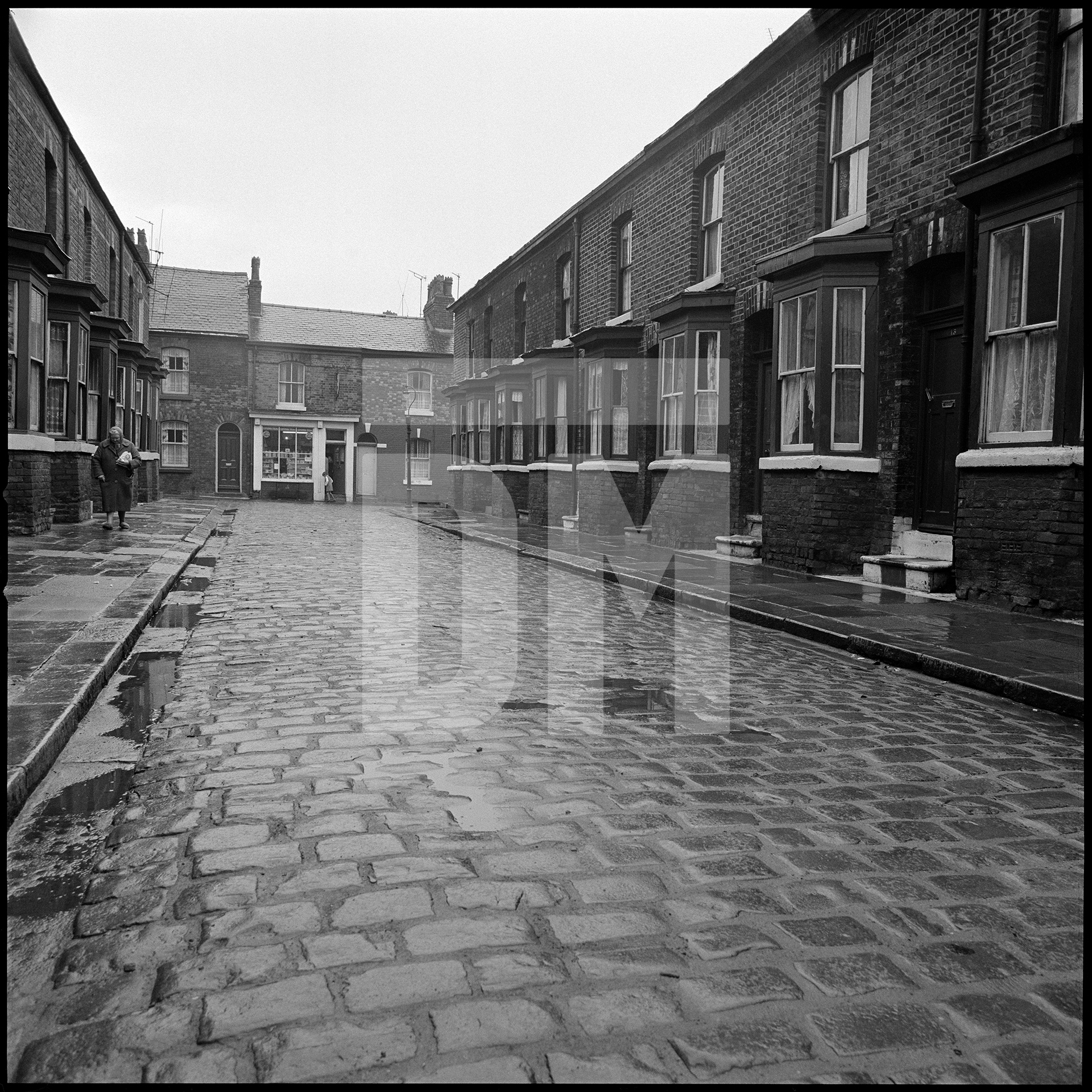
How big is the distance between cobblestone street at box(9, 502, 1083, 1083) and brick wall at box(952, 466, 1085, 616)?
3.16 meters

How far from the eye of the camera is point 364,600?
10.0 meters

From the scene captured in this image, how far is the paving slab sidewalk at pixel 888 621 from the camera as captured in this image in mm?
6312

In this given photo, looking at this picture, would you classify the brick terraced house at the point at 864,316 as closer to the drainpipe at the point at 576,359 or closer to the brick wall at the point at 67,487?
the drainpipe at the point at 576,359

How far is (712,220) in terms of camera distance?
55.3 feet

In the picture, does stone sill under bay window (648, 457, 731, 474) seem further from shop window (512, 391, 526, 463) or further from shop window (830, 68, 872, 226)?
shop window (512, 391, 526, 463)

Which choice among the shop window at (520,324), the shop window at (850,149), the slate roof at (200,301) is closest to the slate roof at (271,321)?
the slate roof at (200,301)

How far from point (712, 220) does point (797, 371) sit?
17.0 feet

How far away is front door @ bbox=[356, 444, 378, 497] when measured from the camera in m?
42.2

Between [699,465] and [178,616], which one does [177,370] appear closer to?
[699,465]

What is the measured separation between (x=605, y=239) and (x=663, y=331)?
528 cm

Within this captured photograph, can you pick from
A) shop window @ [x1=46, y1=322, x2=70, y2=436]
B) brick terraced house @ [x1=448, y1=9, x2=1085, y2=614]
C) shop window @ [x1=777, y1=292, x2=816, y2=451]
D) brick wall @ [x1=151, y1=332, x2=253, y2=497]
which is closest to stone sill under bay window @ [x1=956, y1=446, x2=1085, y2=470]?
brick terraced house @ [x1=448, y1=9, x2=1085, y2=614]

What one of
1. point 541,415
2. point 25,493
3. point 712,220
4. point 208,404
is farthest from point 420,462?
point 25,493

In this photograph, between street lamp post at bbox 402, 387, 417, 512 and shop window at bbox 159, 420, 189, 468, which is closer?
shop window at bbox 159, 420, 189, 468

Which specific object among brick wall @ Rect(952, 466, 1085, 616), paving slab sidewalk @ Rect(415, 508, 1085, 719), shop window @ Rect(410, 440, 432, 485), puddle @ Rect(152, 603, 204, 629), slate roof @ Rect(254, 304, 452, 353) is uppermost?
slate roof @ Rect(254, 304, 452, 353)
